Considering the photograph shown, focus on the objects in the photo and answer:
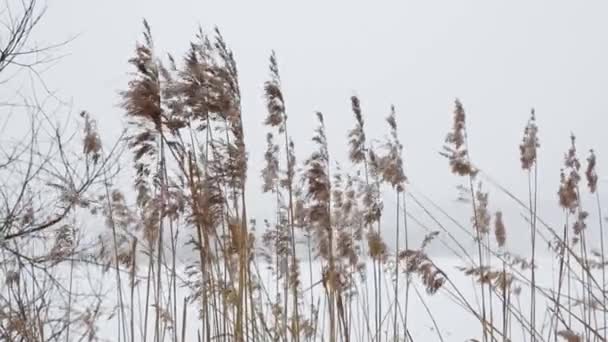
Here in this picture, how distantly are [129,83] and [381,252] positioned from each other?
144 centimetres

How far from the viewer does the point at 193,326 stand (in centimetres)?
733

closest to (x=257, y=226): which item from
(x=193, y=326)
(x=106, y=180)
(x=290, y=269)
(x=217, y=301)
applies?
(x=290, y=269)

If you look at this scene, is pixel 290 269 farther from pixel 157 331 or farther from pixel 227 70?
pixel 227 70

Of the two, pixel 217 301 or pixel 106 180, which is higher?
pixel 106 180

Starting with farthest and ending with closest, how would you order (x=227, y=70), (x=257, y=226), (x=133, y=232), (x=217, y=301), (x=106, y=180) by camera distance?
(x=257, y=226)
(x=106, y=180)
(x=133, y=232)
(x=217, y=301)
(x=227, y=70)

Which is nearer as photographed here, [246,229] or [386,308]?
[246,229]

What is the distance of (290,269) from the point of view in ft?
11.1

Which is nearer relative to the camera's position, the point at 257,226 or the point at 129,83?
the point at 129,83

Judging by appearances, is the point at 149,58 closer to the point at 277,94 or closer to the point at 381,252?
the point at 277,94

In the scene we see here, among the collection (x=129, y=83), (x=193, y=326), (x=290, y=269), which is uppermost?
(x=129, y=83)

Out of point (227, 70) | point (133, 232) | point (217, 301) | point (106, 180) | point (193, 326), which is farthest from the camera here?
point (193, 326)

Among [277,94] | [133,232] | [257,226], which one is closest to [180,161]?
[277,94]

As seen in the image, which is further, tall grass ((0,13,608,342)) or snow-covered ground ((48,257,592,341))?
snow-covered ground ((48,257,592,341))

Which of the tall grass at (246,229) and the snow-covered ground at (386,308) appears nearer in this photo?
the tall grass at (246,229)
